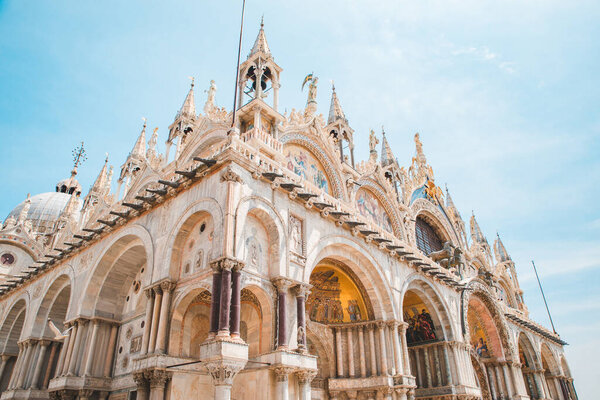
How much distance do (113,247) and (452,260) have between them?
18390 mm

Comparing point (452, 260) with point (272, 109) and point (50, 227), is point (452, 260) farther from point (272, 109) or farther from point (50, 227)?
point (50, 227)

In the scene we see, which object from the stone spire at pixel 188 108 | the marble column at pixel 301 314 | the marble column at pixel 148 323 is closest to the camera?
the marble column at pixel 301 314

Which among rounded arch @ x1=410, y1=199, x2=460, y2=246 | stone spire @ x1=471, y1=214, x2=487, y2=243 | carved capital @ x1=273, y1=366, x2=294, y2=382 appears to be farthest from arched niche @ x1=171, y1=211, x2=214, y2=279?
stone spire @ x1=471, y1=214, x2=487, y2=243

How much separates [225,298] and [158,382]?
10.2 ft

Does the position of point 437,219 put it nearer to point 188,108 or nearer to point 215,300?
point 188,108

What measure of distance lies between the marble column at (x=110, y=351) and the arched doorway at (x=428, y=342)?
510 inches

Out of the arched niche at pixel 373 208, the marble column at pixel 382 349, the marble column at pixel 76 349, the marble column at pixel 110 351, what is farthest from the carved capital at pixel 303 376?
the arched niche at pixel 373 208

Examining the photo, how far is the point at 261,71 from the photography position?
19406 millimetres

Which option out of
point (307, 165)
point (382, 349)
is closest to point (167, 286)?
point (382, 349)

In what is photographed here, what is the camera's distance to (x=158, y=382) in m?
11.6

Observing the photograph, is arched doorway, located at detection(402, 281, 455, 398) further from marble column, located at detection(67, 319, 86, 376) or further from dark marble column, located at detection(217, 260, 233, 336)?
marble column, located at detection(67, 319, 86, 376)

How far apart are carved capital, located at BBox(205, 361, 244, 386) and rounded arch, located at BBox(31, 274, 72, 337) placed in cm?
1256

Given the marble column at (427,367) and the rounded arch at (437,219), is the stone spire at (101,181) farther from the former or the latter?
the marble column at (427,367)

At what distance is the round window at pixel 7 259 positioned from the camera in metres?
32.9
